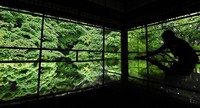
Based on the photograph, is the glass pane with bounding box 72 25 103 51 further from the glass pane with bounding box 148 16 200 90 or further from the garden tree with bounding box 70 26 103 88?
the glass pane with bounding box 148 16 200 90

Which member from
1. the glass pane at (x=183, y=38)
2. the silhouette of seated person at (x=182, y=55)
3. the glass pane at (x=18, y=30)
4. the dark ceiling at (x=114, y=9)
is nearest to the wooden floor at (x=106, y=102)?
the glass pane at (x=183, y=38)

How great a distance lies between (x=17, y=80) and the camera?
16.8 ft

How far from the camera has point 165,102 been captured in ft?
7.80

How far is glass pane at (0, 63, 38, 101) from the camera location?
15.7ft

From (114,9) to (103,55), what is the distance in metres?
1.50

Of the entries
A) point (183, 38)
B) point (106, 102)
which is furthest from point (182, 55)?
point (183, 38)

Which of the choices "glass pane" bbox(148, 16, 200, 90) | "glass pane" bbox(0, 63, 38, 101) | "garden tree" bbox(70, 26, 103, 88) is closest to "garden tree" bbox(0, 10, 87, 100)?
"glass pane" bbox(0, 63, 38, 101)

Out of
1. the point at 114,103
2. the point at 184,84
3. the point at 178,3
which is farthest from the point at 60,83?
the point at 178,3

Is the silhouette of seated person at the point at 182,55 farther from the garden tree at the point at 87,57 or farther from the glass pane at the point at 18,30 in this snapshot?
the glass pane at the point at 18,30

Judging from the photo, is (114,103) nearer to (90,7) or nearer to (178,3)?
(90,7)

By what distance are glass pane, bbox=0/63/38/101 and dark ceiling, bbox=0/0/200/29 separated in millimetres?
4241

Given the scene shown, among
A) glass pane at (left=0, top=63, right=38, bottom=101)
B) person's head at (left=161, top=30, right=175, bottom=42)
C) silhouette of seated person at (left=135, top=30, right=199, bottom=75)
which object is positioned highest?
person's head at (left=161, top=30, right=175, bottom=42)

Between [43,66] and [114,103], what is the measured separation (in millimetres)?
4894

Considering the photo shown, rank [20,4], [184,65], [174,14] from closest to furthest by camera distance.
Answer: [184,65] < [20,4] < [174,14]
